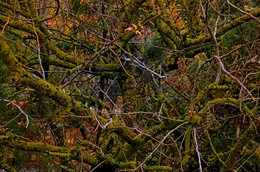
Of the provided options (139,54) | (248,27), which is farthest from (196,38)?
(139,54)

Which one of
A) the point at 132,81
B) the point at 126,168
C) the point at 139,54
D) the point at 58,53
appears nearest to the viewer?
the point at 126,168

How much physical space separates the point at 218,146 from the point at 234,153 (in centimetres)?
165

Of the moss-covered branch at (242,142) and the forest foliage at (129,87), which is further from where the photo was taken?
the moss-covered branch at (242,142)

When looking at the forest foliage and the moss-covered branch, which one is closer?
the forest foliage

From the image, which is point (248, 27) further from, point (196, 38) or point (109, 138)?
point (109, 138)

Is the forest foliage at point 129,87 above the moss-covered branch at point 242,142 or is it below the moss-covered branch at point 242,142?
above

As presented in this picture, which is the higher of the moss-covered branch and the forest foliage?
the forest foliage

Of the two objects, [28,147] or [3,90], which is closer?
[28,147]

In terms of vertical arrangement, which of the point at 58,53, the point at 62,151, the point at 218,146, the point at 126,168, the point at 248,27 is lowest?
the point at 218,146

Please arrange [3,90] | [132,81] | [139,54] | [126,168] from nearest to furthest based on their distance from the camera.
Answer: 1. [126,168]
2. [3,90]
3. [132,81]
4. [139,54]

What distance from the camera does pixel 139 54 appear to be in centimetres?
479

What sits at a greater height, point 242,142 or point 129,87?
point 129,87

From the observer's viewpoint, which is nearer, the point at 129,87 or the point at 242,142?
the point at 242,142

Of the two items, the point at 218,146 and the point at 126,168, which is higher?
the point at 126,168
